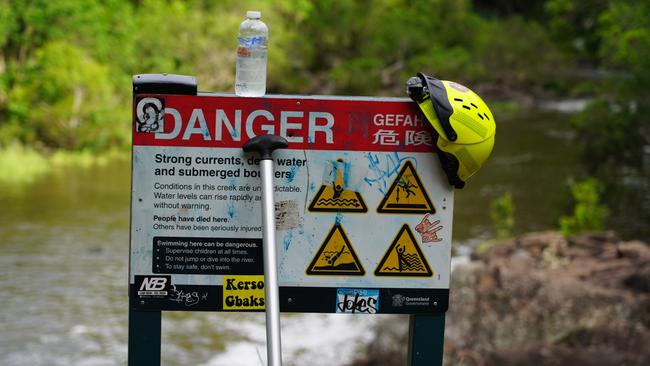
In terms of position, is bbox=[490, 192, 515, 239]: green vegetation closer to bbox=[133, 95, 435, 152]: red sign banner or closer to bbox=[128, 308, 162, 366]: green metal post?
bbox=[133, 95, 435, 152]: red sign banner

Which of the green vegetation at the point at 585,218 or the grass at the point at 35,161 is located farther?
the grass at the point at 35,161

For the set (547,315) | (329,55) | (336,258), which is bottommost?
(547,315)

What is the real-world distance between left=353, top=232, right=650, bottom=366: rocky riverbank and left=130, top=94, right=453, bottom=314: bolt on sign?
406 cm

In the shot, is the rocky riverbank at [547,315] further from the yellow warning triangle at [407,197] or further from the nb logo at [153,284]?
the nb logo at [153,284]

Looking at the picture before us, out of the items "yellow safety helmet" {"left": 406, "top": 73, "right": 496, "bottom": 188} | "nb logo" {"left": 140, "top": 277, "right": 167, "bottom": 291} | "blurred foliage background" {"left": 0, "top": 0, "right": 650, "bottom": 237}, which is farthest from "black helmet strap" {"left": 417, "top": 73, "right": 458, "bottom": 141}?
"blurred foliage background" {"left": 0, "top": 0, "right": 650, "bottom": 237}

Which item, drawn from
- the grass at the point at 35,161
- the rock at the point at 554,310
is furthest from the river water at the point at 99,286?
the rock at the point at 554,310

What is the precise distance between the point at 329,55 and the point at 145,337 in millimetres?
34193

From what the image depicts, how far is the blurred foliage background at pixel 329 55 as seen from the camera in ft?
57.7

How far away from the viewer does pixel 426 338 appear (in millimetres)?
3232

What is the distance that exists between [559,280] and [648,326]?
1.26m

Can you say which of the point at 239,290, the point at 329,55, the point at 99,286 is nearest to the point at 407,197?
the point at 239,290

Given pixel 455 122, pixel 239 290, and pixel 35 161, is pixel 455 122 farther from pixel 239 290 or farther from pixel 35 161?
pixel 35 161

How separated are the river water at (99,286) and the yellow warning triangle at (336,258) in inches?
177

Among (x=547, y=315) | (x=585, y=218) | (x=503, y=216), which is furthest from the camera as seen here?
(x=503, y=216)
